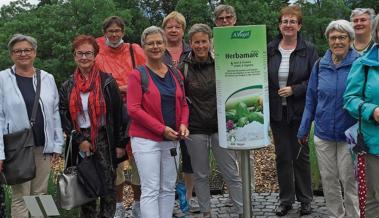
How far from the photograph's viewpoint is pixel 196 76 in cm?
549

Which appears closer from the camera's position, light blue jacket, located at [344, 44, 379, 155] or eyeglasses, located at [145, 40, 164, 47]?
light blue jacket, located at [344, 44, 379, 155]

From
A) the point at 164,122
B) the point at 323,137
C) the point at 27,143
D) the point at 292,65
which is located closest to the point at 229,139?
the point at 164,122

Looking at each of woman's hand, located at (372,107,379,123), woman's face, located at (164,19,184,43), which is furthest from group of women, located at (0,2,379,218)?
woman's face, located at (164,19,184,43)

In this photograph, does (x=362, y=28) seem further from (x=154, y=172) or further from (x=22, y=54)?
(x=22, y=54)

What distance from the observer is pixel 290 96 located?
5.71 meters

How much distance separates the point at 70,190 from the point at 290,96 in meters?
2.56

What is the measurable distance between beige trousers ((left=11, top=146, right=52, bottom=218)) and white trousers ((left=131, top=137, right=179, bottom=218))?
0.92 meters

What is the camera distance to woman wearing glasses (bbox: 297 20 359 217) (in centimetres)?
491

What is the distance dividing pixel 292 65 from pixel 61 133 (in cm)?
258

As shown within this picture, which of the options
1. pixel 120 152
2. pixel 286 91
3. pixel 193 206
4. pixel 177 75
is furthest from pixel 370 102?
pixel 193 206

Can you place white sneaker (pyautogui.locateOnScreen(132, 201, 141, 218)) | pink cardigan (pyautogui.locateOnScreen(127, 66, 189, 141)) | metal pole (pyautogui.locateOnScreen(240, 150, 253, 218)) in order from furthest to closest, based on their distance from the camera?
white sneaker (pyautogui.locateOnScreen(132, 201, 141, 218)), metal pole (pyautogui.locateOnScreen(240, 150, 253, 218)), pink cardigan (pyautogui.locateOnScreen(127, 66, 189, 141))

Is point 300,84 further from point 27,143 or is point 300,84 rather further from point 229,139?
point 27,143

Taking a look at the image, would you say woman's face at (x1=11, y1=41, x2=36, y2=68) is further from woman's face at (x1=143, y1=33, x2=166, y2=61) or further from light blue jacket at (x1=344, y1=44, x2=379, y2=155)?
light blue jacket at (x1=344, y1=44, x2=379, y2=155)

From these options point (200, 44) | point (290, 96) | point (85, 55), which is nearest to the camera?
point (85, 55)
